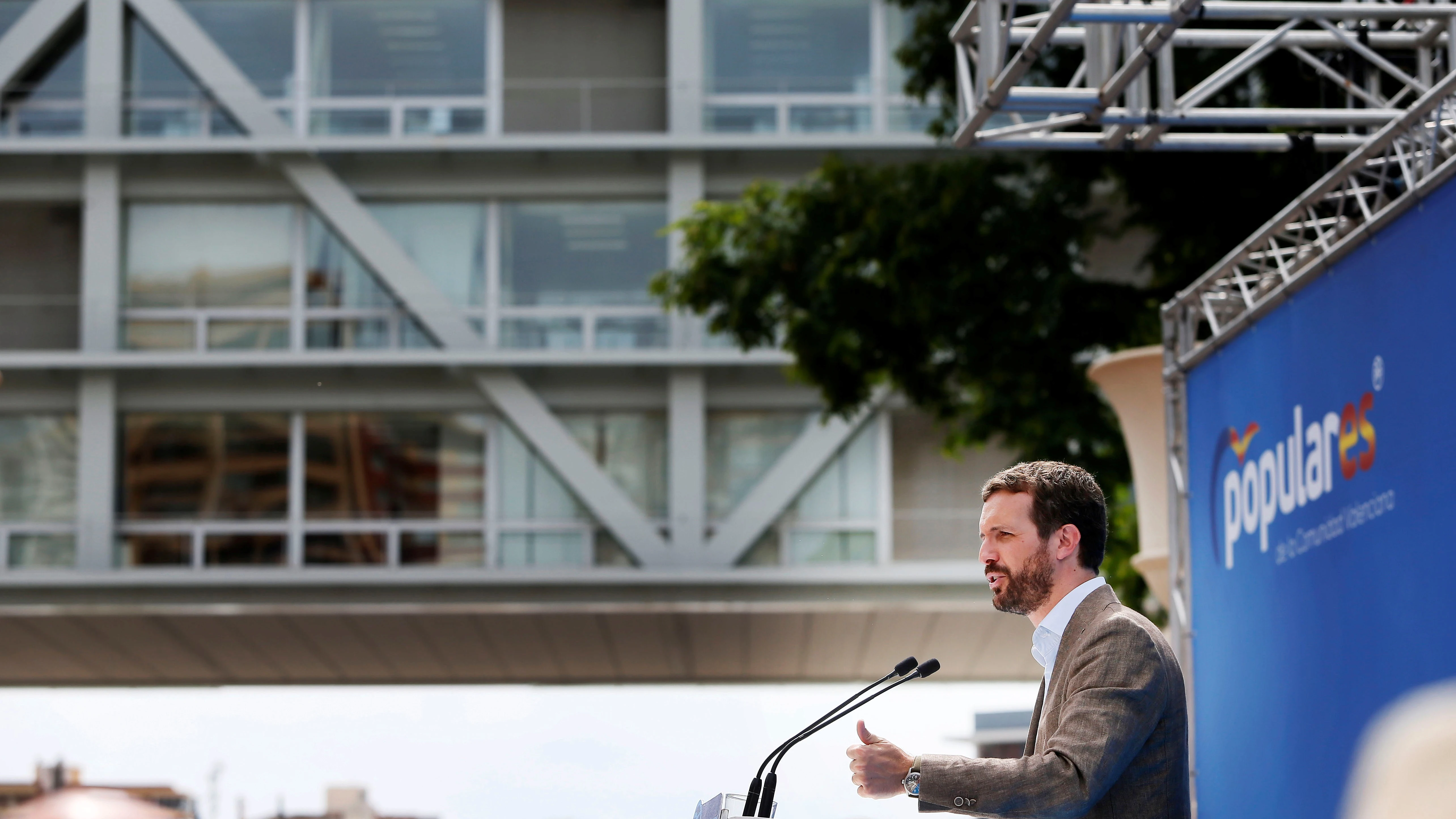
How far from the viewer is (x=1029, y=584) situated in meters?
2.94

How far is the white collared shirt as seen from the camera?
2908 mm

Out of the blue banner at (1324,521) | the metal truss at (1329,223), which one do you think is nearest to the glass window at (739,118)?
the metal truss at (1329,223)

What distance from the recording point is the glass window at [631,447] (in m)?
20.4

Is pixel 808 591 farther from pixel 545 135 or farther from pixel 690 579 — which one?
pixel 545 135

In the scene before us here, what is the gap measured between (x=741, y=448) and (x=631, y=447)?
1.38m

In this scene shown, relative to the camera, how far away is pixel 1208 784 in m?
7.21

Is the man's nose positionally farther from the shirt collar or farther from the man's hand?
the man's hand

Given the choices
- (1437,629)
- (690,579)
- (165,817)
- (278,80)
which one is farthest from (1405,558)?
(278,80)

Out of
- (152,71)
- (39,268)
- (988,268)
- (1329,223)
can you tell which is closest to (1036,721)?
(1329,223)

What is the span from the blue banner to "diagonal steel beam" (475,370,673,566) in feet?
41.8

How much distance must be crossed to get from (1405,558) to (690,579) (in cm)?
1459

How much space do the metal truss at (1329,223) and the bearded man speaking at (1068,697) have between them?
269 centimetres

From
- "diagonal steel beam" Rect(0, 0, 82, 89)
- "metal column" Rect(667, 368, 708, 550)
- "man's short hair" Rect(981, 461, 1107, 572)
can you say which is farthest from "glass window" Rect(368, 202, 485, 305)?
"man's short hair" Rect(981, 461, 1107, 572)

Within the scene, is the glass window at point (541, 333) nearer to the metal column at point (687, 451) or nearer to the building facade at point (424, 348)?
the building facade at point (424, 348)
